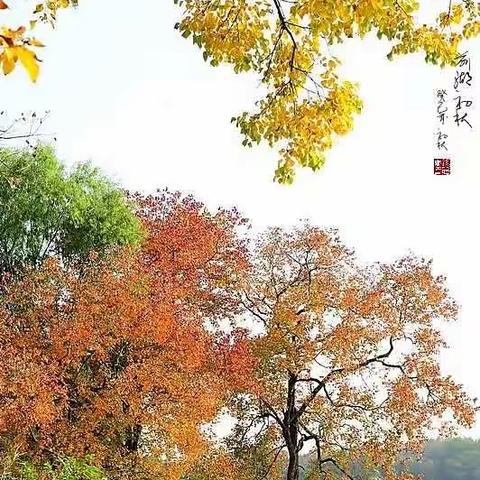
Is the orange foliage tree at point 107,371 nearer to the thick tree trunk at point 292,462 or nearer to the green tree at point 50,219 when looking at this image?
the green tree at point 50,219

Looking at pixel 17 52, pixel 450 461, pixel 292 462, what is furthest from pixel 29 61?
pixel 450 461

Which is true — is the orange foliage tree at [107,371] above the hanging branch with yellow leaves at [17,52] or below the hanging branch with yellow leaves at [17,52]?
above

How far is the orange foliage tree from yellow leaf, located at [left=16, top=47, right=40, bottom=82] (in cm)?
1180

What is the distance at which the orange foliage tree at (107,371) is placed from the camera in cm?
1348

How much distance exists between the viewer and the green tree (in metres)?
17.1

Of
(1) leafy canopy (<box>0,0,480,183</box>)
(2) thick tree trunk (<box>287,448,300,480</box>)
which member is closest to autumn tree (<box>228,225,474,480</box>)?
(2) thick tree trunk (<box>287,448,300,480</box>)

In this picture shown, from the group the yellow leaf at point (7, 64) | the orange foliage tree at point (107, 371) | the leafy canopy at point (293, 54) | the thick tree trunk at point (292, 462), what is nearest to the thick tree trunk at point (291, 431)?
the thick tree trunk at point (292, 462)

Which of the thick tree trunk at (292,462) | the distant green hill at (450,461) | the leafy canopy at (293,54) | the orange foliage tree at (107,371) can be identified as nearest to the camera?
the leafy canopy at (293,54)

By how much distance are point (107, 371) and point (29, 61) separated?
12.7m

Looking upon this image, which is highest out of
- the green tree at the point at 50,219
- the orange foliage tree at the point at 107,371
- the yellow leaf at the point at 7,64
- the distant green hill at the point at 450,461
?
the green tree at the point at 50,219

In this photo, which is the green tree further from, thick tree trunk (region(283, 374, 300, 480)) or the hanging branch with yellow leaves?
the hanging branch with yellow leaves

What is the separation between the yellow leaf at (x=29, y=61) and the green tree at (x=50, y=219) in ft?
50.4

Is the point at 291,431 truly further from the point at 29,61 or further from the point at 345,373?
the point at 29,61

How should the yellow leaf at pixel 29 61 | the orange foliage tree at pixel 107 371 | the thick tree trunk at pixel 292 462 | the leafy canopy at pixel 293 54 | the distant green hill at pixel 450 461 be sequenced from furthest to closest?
the distant green hill at pixel 450 461 < the thick tree trunk at pixel 292 462 < the orange foliage tree at pixel 107 371 < the leafy canopy at pixel 293 54 < the yellow leaf at pixel 29 61
